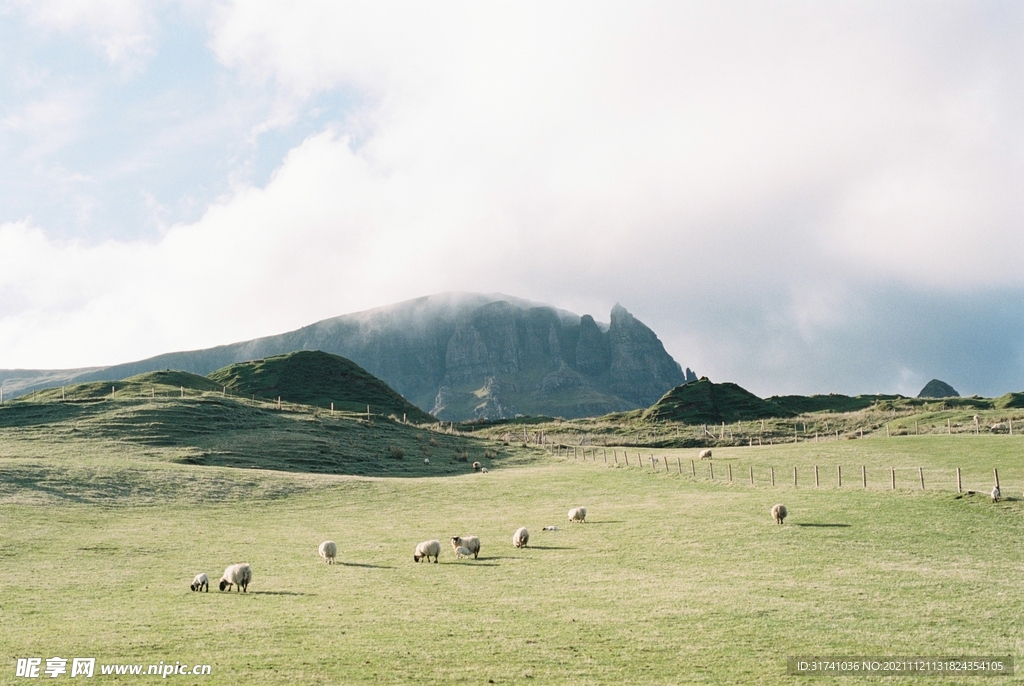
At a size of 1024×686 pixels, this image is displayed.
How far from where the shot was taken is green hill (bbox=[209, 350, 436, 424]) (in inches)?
6816

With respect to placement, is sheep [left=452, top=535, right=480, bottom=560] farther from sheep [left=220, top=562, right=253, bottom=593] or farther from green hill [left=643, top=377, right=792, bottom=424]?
green hill [left=643, top=377, right=792, bottom=424]

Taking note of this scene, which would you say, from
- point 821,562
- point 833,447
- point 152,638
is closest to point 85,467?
point 152,638

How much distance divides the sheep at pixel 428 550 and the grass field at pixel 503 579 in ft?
3.26

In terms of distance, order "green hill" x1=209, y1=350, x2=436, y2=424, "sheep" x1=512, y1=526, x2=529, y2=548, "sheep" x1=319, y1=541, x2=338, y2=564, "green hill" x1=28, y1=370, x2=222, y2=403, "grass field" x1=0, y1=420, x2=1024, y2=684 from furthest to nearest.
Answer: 1. "green hill" x1=209, y1=350, x2=436, y2=424
2. "green hill" x1=28, y1=370, x2=222, y2=403
3. "sheep" x1=512, y1=526, x2=529, y2=548
4. "sheep" x1=319, y1=541, x2=338, y2=564
5. "grass field" x1=0, y1=420, x2=1024, y2=684

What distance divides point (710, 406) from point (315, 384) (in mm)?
93583

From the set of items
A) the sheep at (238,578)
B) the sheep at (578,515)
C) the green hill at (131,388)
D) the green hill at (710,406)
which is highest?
the green hill at (131,388)

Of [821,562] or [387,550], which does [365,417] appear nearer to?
[387,550]

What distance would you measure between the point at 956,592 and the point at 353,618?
1783 centimetres

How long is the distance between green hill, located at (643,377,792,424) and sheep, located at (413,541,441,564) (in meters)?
129

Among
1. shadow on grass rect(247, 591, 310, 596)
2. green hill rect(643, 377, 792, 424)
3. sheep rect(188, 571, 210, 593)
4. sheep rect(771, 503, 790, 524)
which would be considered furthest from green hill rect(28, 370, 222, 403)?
green hill rect(643, 377, 792, 424)

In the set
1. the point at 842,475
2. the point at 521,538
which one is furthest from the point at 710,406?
the point at 521,538

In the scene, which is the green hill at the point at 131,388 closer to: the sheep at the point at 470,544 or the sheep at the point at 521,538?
the sheep at the point at 470,544

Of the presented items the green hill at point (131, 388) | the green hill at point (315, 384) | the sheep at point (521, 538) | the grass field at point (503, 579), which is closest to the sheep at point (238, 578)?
the grass field at point (503, 579)

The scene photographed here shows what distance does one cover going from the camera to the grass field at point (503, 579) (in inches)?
684
